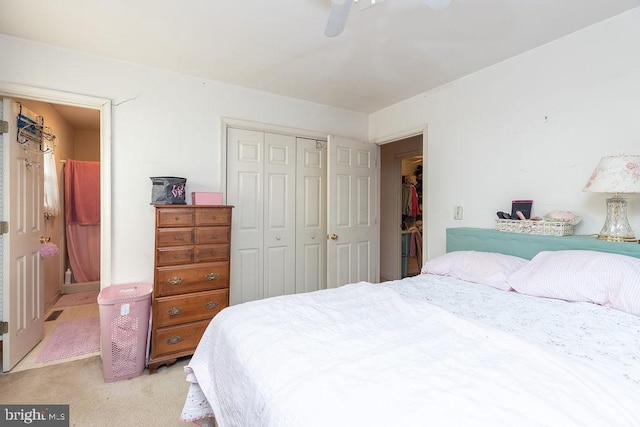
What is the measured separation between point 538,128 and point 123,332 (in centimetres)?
333

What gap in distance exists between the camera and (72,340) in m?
2.76

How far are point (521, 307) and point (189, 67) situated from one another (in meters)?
2.87

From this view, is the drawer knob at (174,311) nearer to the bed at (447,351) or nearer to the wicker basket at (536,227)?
the bed at (447,351)

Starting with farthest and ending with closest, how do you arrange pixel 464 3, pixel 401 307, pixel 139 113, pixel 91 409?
pixel 139 113, pixel 91 409, pixel 464 3, pixel 401 307

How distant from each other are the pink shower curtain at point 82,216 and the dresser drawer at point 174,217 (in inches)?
109

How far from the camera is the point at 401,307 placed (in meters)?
1.41

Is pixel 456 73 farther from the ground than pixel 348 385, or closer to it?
farther from the ground

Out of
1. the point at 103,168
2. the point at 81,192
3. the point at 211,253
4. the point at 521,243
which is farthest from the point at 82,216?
the point at 521,243

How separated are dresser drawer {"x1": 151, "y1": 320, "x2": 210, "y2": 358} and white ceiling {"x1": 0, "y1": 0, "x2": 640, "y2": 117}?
6.89ft

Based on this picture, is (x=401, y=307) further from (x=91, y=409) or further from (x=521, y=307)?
(x=91, y=409)

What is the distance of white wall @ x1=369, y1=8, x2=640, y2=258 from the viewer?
5.98ft

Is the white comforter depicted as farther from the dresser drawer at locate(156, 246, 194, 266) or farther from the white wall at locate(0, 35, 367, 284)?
the white wall at locate(0, 35, 367, 284)

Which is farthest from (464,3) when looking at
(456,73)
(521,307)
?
(521,307)

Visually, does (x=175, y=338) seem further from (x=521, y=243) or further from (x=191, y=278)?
(x=521, y=243)
